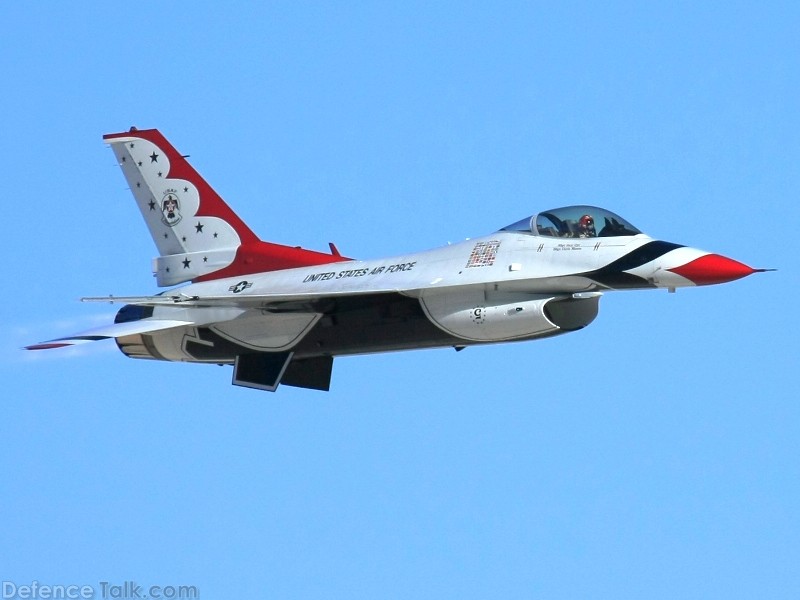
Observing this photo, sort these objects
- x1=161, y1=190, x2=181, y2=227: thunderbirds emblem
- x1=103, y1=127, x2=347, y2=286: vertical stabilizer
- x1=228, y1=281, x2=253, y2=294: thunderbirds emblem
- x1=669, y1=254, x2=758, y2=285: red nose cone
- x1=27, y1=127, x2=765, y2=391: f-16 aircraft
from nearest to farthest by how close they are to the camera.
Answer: x1=669, y1=254, x2=758, y2=285: red nose cone → x1=27, y1=127, x2=765, y2=391: f-16 aircraft → x1=228, y1=281, x2=253, y2=294: thunderbirds emblem → x1=103, y1=127, x2=347, y2=286: vertical stabilizer → x1=161, y1=190, x2=181, y2=227: thunderbirds emblem

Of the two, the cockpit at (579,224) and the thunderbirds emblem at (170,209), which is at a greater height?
the thunderbirds emblem at (170,209)

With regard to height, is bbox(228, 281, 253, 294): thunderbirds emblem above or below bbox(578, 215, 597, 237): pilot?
above

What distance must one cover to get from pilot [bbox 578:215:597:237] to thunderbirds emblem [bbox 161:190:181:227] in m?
7.25

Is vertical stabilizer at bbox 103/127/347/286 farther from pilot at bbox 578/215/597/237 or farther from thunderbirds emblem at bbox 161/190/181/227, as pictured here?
pilot at bbox 578/215/597/237

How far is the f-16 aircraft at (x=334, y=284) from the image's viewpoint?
21.6 m

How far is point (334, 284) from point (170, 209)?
3962mm

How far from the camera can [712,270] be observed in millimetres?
21031

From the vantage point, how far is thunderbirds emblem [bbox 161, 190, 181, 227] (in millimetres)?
25938

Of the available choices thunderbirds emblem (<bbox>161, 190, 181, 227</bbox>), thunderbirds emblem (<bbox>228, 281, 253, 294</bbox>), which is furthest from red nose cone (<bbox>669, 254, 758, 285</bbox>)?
thunderbirds emblem (<bbox>161, 190, 181, 227</bbox>)

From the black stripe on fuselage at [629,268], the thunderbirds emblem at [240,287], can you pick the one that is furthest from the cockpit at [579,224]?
the thunderbirds emblem at [240,287]

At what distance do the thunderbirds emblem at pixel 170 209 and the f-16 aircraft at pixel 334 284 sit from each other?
0.02 m

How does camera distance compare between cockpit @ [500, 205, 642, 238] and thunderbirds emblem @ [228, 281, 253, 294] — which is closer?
cockpit @ [500, 205, 642, 238]

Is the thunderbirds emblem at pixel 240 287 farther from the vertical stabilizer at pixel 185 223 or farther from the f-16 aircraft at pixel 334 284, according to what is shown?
the vertical stabilizer at pixel 185 223

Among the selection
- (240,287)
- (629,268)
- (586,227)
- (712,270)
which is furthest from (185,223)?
(712,270)
